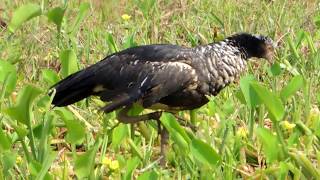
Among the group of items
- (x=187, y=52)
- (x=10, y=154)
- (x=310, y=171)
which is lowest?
(x=310, y=171)

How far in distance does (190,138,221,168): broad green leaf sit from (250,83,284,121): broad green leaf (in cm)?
42

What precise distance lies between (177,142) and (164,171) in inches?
7.3

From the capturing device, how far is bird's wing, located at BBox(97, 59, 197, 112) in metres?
3.82

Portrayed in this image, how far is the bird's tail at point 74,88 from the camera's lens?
3.94m

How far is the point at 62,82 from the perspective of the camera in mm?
4004

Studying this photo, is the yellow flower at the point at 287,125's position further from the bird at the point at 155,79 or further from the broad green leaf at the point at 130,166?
the broad green leaf at the point at 130,166

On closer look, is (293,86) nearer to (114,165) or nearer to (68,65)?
(114,165)

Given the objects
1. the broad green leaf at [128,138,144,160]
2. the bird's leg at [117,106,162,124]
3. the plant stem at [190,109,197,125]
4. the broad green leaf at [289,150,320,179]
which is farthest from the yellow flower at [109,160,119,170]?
the plant stem at [190,109,197,125]

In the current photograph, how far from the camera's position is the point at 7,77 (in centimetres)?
356

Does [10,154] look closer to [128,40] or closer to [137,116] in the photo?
[137,116]

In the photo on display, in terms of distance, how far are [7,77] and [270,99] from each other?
107 centimetres

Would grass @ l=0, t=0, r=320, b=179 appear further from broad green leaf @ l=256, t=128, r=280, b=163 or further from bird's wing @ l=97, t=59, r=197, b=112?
bird's wing @ l=97, t=59, r=197, b=112

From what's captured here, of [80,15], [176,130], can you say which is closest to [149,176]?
[176,130]

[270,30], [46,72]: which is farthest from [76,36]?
[46,72]
